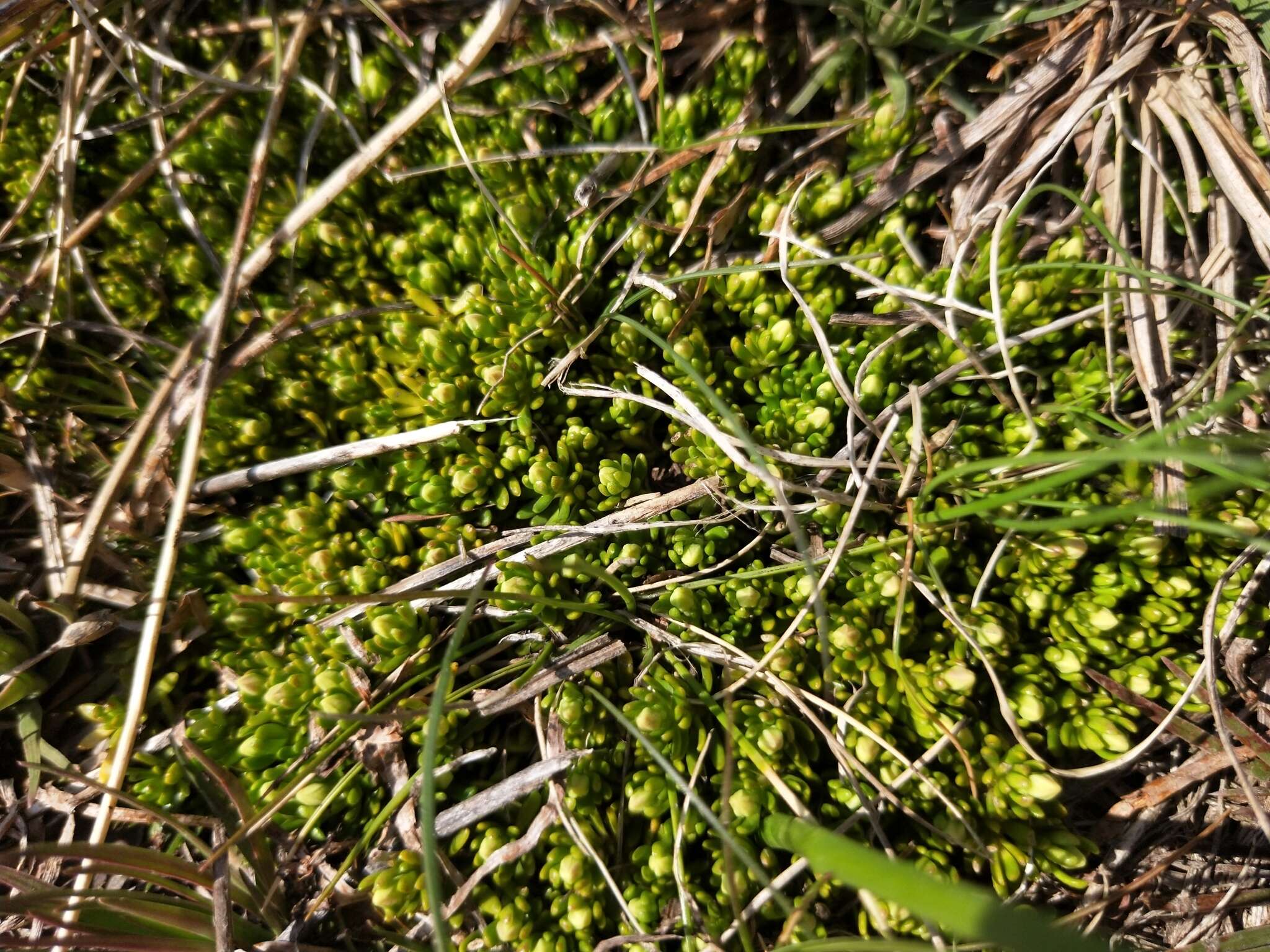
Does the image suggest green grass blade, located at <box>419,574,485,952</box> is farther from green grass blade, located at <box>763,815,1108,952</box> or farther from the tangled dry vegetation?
green grass blade, located at <box>763,815,1108,952</box>

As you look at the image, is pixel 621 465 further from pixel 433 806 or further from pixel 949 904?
pixel 949 904

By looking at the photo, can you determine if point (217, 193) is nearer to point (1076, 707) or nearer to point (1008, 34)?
point (1008, 34)

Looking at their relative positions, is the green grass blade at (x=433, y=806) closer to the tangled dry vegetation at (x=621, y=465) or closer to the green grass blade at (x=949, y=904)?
the tangled dry vegetation at (x=621, y=465)

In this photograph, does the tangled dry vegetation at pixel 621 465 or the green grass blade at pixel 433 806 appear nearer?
the green grass blade at pixel 433 806

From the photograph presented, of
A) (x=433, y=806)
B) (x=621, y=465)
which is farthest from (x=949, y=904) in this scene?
(x=621, y=465)

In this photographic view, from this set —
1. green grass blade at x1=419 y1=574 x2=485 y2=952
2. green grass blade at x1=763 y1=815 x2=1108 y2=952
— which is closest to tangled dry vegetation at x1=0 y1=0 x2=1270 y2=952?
green grass blade at x1=419 y1=574 x2=485 y2=952

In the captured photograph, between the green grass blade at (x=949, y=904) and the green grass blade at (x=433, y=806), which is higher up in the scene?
the green grass blade at (x=433, y=806)

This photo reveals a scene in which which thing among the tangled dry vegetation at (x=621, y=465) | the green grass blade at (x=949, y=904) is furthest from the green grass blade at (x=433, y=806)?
the green grass blade at (x=949, y=904)

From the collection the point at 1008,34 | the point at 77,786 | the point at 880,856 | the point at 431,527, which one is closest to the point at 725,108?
the point at 1008,34

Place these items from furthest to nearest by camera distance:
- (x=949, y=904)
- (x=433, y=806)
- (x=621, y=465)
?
(x=621, y=465) < (x=433, y=806) < (x=949, y=904)
